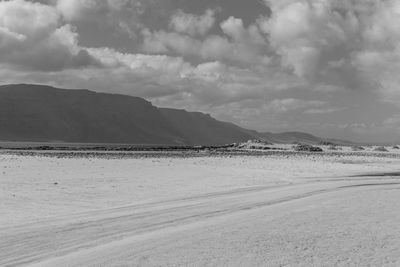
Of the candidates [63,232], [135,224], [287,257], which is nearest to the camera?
[287,257]

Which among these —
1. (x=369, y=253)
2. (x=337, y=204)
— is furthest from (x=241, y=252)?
(x=337, y=204)

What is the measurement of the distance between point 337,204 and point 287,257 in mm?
8587

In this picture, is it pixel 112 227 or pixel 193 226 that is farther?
pixel 193 226

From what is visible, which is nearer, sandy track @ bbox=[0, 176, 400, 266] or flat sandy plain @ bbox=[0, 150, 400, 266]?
sandy track @ bbox=[0, 176, 400, 266]

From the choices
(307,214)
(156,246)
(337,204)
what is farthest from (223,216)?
(337,204)

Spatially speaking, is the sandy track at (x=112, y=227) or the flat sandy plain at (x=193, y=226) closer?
the sandy track at (x=112, y=227)

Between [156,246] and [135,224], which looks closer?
[156,246]

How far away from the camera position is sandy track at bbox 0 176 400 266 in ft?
29.6

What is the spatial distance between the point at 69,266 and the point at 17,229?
3370 mm

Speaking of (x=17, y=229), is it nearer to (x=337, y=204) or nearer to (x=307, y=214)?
(x=307, y=214)

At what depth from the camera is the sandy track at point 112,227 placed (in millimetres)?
9031

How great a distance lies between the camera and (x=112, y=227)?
11734 millimetres

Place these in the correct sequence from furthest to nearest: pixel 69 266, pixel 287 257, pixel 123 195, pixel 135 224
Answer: pixel 123 195, pixel 135 224, pixel 287 257, pixel 69 266

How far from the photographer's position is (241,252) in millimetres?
9625
